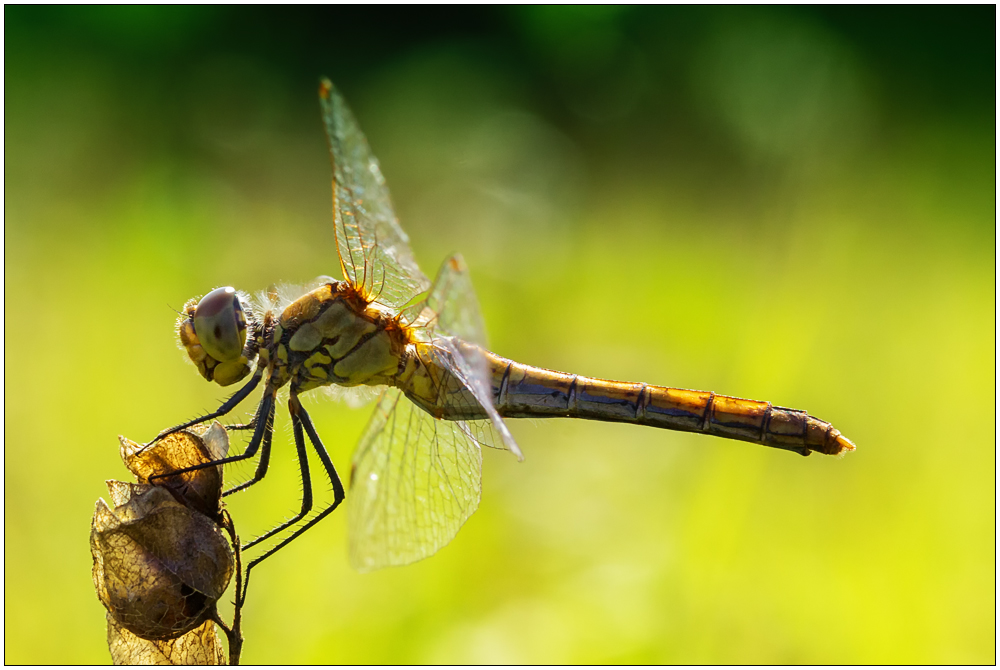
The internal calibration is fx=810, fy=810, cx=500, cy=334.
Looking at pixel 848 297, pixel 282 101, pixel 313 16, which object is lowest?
pixel 848 297

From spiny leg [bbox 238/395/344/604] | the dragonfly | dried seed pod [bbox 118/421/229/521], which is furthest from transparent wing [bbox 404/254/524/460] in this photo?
dried seed pod [bbox 118/421/229/521]

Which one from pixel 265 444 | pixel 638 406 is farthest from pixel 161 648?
pixel 638 406

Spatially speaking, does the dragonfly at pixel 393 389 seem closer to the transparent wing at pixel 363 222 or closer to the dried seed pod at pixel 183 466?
the transparent wing at pixel 363 222

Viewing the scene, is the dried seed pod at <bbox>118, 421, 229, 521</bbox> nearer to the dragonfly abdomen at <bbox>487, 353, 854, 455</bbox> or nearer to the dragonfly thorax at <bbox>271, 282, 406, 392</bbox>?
the dragonfly thorax at <bbox>271, 282, 406, 392</bbox>

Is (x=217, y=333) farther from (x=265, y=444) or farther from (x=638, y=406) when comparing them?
(x=638, y=406)

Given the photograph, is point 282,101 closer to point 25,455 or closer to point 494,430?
point 25,455

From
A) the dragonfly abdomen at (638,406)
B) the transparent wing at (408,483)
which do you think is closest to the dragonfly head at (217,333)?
the transparent wing at (408,483)

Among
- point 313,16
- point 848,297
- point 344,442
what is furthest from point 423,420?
point 313,16
